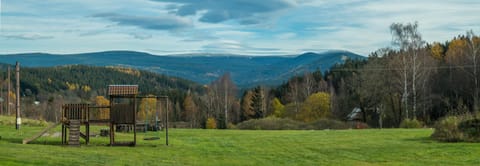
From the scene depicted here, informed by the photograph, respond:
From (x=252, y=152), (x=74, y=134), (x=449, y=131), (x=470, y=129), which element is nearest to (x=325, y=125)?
(x=449, y=131)

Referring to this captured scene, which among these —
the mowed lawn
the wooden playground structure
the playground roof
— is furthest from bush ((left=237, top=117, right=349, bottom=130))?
the playground roof

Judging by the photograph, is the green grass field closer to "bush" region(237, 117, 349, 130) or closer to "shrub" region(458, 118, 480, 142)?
"shrub" region(458, 118, 480, 142)

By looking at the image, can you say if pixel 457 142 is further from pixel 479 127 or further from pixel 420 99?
pixel 420 99

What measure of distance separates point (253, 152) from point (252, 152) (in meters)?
0.05

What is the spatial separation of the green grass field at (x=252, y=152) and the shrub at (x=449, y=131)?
723 mm

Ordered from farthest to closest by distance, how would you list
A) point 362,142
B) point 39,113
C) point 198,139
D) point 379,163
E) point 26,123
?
1. point 39,113
2. point 26,123
3. point 198,139
4. point 362,142
5. point 379,163

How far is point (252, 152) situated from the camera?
95.0ft

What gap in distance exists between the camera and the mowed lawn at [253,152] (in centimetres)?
2392

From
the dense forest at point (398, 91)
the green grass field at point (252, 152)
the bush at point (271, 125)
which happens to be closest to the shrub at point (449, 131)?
the green grass field at point (252, 152)

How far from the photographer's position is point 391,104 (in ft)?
248

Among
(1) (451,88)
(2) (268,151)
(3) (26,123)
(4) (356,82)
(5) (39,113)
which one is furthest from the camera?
(5) (39,113)

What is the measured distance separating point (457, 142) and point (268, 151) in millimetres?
9647

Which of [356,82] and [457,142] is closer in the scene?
[457,142]

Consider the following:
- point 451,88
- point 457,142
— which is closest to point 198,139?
point 457,142
